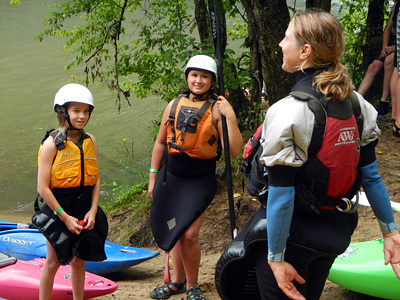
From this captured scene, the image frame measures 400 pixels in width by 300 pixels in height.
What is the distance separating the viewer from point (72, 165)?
9.84 ft

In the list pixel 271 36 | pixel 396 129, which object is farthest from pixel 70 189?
pixel 396 129

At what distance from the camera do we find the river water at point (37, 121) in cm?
908

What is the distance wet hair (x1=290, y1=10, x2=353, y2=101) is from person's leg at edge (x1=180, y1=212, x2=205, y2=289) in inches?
66.6

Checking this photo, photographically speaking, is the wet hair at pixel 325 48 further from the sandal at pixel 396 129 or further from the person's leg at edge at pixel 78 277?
the sandal at pixel 396 129

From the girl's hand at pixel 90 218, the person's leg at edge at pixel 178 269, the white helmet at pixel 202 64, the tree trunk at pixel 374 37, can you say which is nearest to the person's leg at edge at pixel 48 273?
the girl's hand at pixel 90 218

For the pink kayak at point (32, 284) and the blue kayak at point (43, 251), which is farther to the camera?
the blue kayak at point (43, 251)

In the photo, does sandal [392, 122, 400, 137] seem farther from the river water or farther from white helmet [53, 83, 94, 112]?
white helmet [53, 83, 94, 112]

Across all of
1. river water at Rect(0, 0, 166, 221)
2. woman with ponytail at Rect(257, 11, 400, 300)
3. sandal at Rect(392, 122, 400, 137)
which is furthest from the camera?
river water at Rect(0, 0, 166, 221)

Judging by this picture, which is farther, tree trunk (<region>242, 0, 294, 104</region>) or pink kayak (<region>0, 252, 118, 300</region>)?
tree trunk (<region>242, 0, 294, 104</region>)

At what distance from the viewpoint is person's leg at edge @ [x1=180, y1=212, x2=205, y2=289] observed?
10.9ft

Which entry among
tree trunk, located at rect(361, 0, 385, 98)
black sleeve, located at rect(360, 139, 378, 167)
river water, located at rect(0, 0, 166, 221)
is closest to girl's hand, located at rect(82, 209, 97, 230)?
black sleeve, located at rect(360, 139, 378, 167)

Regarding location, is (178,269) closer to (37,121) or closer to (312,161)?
(312,161)

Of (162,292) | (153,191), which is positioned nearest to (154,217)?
(153,191)

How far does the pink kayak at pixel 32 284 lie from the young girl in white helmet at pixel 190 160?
2.12ft
